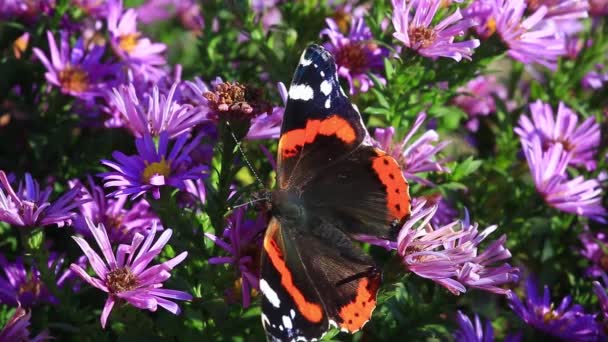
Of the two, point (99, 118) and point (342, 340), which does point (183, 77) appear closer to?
point (99, 118)

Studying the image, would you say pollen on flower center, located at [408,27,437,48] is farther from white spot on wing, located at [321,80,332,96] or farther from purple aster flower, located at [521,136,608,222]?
purple aster flower, located at [521,136,608,222]

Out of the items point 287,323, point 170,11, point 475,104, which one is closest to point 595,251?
point 475,104

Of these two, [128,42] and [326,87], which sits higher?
[326,87]

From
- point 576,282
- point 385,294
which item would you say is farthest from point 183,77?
point 576,282

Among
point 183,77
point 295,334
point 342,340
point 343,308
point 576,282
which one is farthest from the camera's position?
point 183,77

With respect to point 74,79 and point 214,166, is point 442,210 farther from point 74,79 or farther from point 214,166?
point 74,79

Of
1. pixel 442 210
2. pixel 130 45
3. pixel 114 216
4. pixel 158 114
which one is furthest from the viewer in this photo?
pixel 130 45


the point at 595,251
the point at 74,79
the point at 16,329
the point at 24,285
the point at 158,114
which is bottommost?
the point at 595,251
